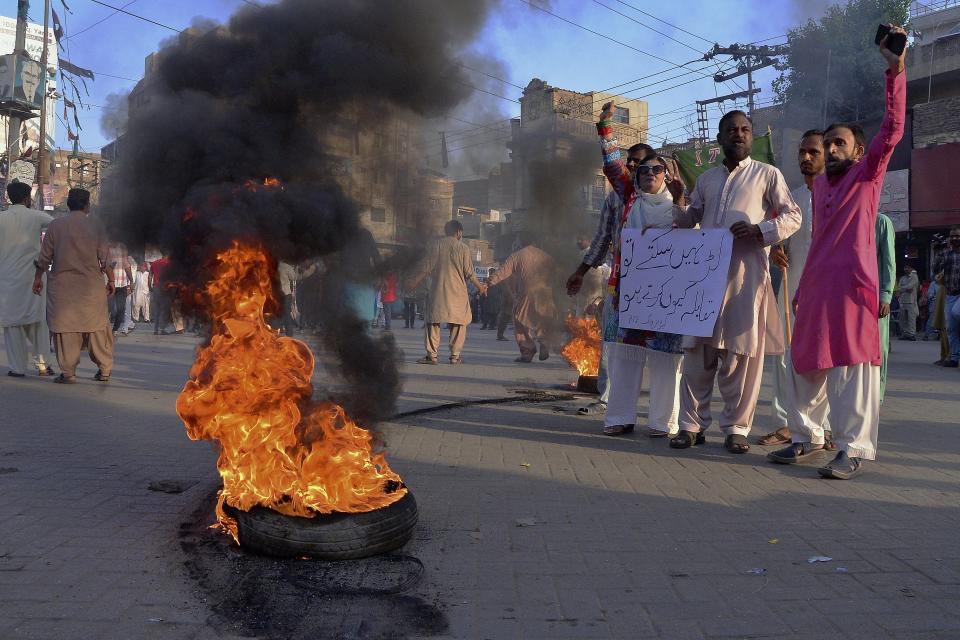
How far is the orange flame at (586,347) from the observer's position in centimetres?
955

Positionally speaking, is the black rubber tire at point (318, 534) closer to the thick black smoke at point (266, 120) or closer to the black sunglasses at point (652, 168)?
the thick black smoke at point (266, 120)

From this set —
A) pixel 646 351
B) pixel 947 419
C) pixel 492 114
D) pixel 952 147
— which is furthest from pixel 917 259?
pixel 492 114

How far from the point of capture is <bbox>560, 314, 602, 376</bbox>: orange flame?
9.55 m

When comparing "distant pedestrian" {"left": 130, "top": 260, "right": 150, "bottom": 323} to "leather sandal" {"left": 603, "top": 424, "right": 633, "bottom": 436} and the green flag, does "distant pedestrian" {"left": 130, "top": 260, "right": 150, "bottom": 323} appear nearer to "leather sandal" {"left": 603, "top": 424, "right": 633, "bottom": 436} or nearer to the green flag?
the green flag

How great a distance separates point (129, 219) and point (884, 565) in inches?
157

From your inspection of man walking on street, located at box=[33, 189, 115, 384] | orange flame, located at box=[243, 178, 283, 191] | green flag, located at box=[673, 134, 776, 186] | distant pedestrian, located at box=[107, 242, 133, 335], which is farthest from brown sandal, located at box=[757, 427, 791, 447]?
distant pedestrian, located at box=[107, 242, 133, 335]

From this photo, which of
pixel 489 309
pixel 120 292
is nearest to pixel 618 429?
pixel 120 292

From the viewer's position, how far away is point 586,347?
9.63m

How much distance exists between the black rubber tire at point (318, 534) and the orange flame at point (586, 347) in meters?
6.31

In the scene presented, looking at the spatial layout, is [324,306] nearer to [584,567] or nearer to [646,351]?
[584,567]

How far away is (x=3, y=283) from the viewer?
962 cm

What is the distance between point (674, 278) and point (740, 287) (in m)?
0.48

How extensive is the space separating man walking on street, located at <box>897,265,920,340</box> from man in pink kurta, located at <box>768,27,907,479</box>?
19.1 meters

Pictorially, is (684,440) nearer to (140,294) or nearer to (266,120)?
(266,120)
